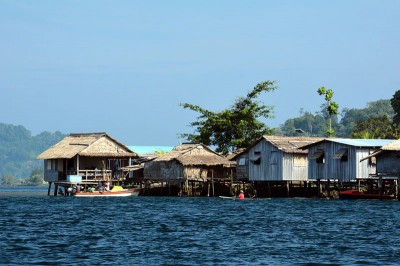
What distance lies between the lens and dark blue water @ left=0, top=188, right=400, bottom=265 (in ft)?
98.0

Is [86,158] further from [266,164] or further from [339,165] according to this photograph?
[339,165]

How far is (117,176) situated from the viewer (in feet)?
276

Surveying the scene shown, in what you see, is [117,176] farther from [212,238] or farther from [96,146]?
[212,238]

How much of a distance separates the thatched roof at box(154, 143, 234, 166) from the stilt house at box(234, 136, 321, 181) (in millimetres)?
3755

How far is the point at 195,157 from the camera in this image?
79.3 m

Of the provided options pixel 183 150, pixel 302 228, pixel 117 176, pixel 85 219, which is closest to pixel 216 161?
pixel 183 150

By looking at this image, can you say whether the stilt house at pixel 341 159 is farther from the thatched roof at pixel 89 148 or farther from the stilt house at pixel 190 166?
the thatched roof at pixel 89 148

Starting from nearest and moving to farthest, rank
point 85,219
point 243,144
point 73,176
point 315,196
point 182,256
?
point 182,256 → point 85,219 → point 315,196 → point 73,176 → point 243,144

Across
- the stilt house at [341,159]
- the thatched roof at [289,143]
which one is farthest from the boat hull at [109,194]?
the stilt house at [341,159]

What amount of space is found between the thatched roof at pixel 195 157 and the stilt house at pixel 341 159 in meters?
11.8

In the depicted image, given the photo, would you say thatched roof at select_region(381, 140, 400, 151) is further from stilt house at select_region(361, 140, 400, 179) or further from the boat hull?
the boat hull

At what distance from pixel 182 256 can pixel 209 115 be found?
202 ft

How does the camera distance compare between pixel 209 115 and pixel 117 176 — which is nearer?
pixel 117 176

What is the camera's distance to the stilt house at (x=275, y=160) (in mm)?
71250
